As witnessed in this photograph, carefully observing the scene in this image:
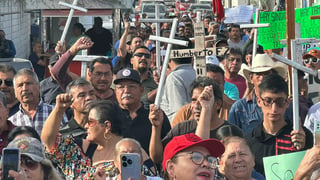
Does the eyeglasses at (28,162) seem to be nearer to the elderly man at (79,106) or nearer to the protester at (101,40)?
the elderly man at (79,106)

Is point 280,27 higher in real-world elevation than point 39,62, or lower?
higher

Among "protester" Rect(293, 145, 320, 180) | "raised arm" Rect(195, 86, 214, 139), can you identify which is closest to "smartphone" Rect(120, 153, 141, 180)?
"protester" Rect(293, 145, 320, 180)

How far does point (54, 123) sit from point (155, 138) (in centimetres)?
84

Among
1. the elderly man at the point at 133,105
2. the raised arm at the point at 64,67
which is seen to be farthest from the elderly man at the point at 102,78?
the elderly man at the point at 133,105

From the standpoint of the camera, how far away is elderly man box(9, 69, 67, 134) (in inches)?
326

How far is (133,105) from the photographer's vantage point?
8195 millimetres

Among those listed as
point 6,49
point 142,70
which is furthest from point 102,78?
point 6,49

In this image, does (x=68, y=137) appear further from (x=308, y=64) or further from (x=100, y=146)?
(x=308, y=64)

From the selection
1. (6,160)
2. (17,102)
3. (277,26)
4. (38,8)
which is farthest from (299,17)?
(38,8)

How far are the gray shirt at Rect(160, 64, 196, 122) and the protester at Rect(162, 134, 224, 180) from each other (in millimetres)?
3102

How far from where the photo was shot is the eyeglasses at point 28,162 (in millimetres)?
5789

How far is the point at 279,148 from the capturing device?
7.16 metres

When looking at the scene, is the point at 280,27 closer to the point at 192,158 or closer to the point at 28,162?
the point at 192,158

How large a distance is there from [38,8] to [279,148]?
1220 cm
